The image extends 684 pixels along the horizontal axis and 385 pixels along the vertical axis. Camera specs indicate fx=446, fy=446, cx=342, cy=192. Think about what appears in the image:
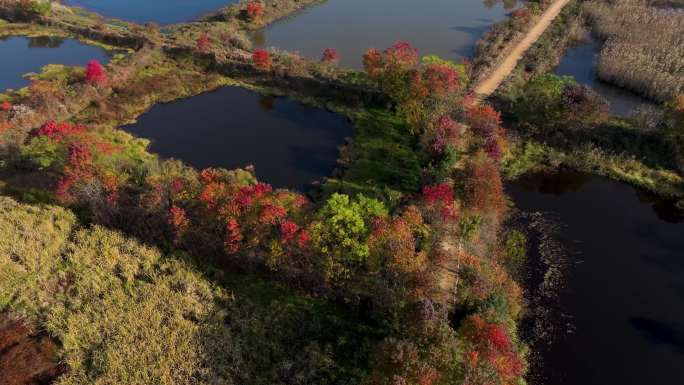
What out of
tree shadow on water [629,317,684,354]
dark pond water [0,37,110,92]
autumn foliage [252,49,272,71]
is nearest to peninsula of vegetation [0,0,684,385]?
autumn foliage [252,49,272,71]

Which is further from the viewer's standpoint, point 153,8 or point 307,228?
point 153,8

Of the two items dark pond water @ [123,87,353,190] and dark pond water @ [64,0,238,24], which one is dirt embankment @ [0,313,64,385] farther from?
dark pond water @ [64,0,238,24]

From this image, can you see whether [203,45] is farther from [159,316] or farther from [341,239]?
[341,239]

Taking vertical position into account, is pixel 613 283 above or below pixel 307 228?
below

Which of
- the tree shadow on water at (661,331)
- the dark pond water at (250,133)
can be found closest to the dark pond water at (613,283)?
the tree shadow on water at (661,331)

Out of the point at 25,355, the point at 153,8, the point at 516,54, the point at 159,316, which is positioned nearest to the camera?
the point at 25,355

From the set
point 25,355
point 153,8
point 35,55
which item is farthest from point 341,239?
point 153,8
